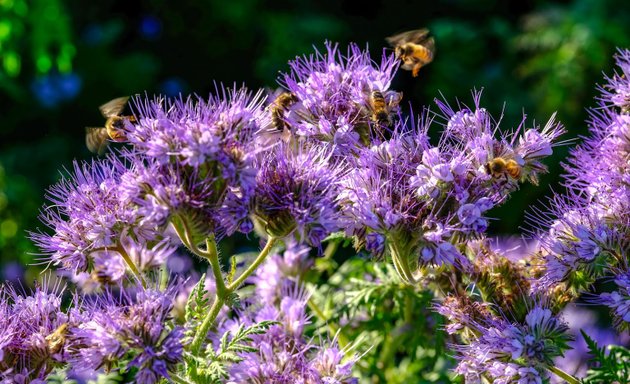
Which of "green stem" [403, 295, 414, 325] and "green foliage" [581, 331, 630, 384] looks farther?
"green stem" [403, 295, 414, 325]

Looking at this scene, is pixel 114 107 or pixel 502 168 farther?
pixel 114 107

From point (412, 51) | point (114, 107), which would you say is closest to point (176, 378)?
point (114, 107)

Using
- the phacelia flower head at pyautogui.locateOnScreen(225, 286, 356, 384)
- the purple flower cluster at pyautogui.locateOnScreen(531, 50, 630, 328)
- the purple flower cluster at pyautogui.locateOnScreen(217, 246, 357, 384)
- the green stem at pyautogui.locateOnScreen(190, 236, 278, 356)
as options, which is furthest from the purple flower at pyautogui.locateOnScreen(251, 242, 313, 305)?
the purple flower cluster at pyautogui.locateOnScreen(531, 50, 630, 328)

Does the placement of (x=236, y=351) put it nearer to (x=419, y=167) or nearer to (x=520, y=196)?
(x=419, y=167)

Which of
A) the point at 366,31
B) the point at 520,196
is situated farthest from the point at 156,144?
the point at 366,31

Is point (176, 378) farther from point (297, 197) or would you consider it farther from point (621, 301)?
point (621, 301)

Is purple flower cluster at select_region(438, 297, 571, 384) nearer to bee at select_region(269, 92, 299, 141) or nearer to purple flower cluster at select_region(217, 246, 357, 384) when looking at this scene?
purple flower cluster at select_region(217, 246, 357, 384)
